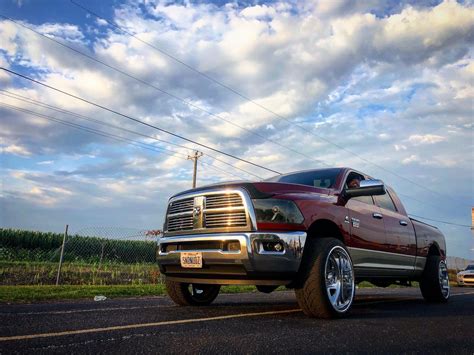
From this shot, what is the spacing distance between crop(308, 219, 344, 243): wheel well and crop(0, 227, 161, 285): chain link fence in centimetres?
841

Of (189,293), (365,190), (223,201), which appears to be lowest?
(189,293)

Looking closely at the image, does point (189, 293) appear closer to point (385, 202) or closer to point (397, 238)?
point (397, 238)

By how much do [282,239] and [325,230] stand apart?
38.4 inches

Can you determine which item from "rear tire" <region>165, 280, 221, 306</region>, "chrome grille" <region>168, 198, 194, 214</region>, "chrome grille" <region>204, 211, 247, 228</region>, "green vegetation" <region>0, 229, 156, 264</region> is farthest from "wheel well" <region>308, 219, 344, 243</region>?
"green vegetation" <region>0, 229, 156, 264</region>

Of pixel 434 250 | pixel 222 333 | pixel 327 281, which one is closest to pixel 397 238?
pixel 434 250

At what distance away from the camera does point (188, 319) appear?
4324 millimetres

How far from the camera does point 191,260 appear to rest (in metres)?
4.79

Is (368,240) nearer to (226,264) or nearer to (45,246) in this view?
(226,264)

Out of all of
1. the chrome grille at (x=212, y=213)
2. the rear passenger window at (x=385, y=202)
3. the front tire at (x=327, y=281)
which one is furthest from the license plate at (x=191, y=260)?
the rear passenger window at (x=385, y=202)

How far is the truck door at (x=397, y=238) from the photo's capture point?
6.47m

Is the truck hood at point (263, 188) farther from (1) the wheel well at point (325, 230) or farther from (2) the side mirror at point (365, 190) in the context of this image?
(2) the side mirror at point (365, 190)

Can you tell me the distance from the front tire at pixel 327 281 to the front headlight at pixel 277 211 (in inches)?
16.3

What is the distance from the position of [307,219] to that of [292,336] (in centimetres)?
154

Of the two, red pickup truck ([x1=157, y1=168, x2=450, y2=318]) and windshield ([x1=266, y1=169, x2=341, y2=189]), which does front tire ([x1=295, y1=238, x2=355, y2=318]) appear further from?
windshield ([x1=266, y1=169, x2=341, y2=189])
